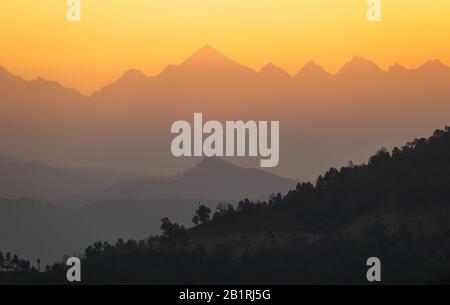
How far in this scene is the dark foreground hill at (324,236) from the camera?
128625mm

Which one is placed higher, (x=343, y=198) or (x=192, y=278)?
(x=343, y=198)

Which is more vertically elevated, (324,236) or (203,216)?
(203,216)

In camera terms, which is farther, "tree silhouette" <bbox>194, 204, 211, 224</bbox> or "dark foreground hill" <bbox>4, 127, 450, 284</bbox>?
"tree silhouette" <bbox>194, 204, 211, 224</bbox>

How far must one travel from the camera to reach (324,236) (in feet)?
466

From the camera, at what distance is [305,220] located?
151250 millimetres

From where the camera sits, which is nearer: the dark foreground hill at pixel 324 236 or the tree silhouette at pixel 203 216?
the dark foreground hill at pixel 324 236

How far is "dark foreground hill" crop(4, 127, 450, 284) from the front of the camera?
128625 mm

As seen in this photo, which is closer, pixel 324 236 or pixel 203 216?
pixel 324 236
